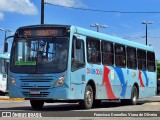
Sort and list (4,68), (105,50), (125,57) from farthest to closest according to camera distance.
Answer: (4,68)
(125,57)
(105,50)

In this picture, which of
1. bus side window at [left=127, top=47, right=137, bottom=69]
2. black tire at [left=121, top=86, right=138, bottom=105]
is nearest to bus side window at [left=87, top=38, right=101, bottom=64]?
bus side window at [left=127, top=47, right=137, bottom=69]

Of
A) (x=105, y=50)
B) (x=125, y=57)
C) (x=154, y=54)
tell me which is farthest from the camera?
(x=154, y=54)

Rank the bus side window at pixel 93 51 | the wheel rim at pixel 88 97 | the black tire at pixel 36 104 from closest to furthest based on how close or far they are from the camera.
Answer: the wheel rim at pixel 88 97 < the bus side window at pixel 93 51 < the black tire at pixel 36 104

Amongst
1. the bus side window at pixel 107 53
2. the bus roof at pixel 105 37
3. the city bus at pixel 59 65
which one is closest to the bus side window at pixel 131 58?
the bus roof at pixel 105 37

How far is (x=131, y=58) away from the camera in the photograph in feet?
78.8

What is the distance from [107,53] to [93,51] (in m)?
1.49

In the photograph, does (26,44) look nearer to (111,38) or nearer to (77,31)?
(77,31)

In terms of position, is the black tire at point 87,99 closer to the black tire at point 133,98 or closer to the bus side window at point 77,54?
the bus side window at point 77,54

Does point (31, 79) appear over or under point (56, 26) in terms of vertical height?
under

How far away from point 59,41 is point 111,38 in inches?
169

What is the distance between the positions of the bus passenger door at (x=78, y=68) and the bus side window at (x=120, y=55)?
3610mm

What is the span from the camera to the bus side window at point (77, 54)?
18203 mm

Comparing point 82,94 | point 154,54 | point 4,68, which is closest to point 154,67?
point 154,54

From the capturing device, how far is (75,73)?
18266 millimetres
